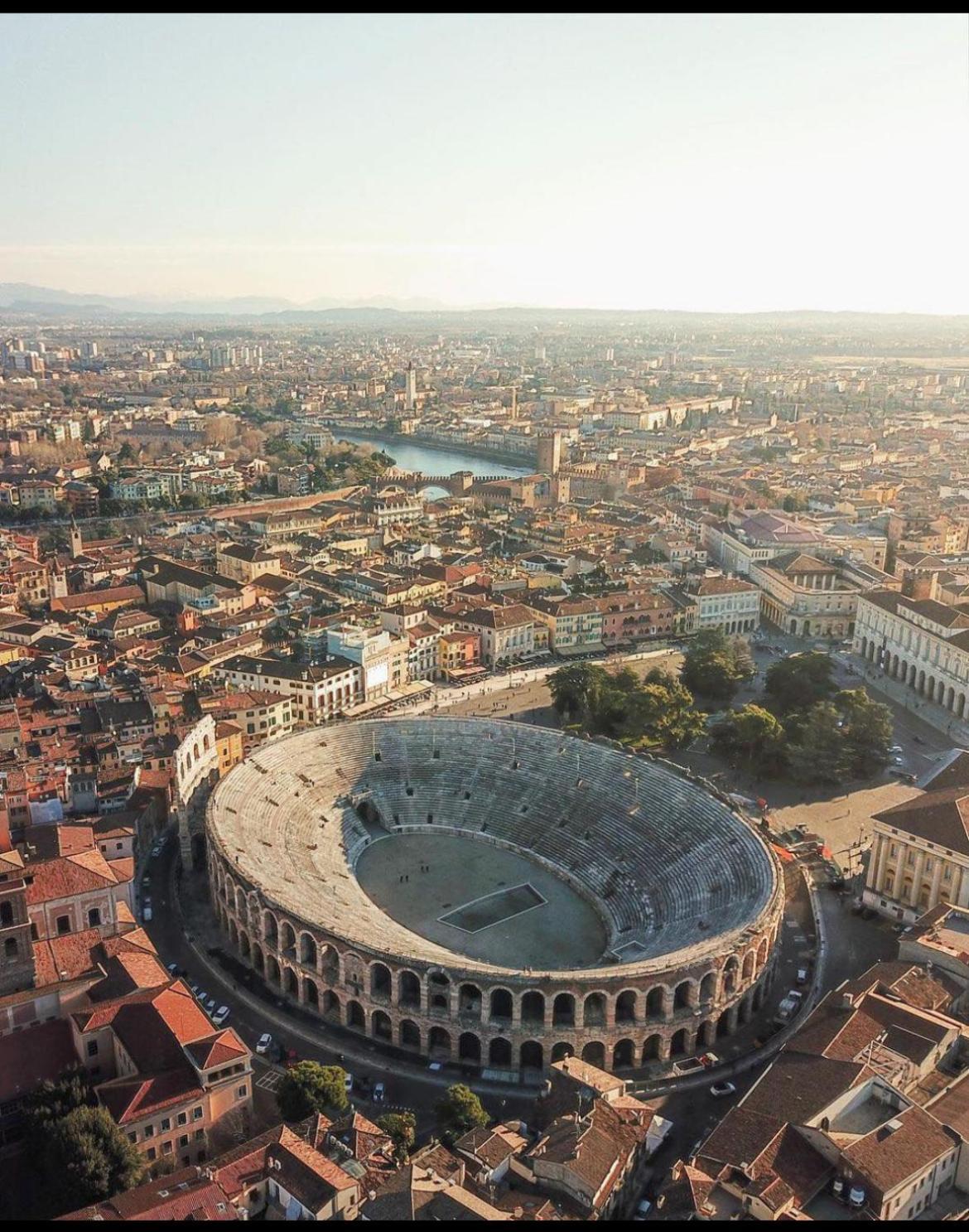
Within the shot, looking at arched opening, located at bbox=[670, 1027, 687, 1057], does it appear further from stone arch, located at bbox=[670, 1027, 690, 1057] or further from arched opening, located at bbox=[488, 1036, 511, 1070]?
arched opening, located at bbox=[488, 1036, 511, 1070]

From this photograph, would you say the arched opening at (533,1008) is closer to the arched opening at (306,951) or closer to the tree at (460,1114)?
the tree at (460,1114)

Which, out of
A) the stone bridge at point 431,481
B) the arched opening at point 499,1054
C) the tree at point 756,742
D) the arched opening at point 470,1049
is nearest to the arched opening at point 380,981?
the arched opening at point 470,1049

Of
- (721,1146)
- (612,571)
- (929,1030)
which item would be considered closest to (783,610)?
(612,571)

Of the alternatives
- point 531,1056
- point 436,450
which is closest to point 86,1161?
point 531,1056

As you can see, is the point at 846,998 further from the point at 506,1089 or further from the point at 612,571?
the point at 612,571

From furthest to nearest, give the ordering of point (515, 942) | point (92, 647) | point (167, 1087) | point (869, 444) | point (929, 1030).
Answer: point (869, 444), point (92, 647), point (515, 942), point (929, 1030), point (167, 1087)

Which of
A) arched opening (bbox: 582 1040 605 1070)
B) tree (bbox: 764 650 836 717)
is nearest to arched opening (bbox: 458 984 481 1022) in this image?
arched opening (bbox: 582 1040 605 1070)
